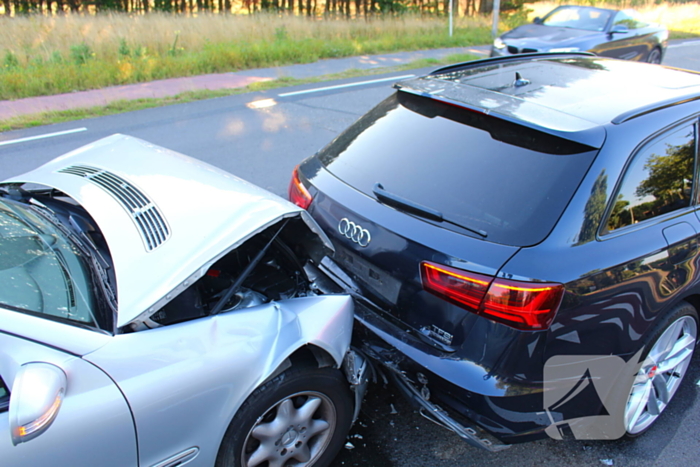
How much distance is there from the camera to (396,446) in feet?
8.55

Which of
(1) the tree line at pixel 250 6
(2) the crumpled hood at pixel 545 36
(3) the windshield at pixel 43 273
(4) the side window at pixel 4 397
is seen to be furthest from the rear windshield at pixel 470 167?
(1) the tree line at pixel 250 6

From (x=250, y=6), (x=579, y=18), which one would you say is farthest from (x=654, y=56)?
(x=250, y=6)

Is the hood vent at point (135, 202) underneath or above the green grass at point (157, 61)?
underneath

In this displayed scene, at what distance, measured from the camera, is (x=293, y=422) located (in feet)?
7.24

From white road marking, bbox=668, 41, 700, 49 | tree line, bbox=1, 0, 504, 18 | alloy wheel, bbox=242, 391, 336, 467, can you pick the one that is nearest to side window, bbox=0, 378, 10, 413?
alloy wheel, bbox=242, 391, 336, 467

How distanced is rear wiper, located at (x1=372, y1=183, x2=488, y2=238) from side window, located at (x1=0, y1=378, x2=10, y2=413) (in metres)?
1.68

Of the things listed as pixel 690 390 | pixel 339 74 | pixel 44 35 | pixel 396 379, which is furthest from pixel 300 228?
pixel 44 35

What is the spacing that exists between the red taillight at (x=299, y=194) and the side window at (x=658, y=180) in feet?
5.09

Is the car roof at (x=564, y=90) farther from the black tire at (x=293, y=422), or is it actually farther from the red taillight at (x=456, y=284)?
the black tire at (x=293, y=422)

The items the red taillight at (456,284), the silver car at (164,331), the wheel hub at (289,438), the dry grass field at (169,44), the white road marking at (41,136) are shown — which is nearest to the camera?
the silver car at (164,331)

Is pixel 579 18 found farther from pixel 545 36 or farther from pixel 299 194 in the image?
pixel 299 194

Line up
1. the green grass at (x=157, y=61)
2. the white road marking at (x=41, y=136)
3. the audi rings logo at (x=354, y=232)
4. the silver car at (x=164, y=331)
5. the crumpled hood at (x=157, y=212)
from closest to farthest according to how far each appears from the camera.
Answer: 1. the silver car at (x=164, y=331)
2. the crumpled hood at (x=157, y=212)
3. the audi rings logo at (x=354, y=232)
4. the white road marking at (x=41, y=136)
5. the green grass at (x=157, y=61)

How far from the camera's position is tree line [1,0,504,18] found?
26142 mm

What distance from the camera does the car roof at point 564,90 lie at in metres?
2.41
